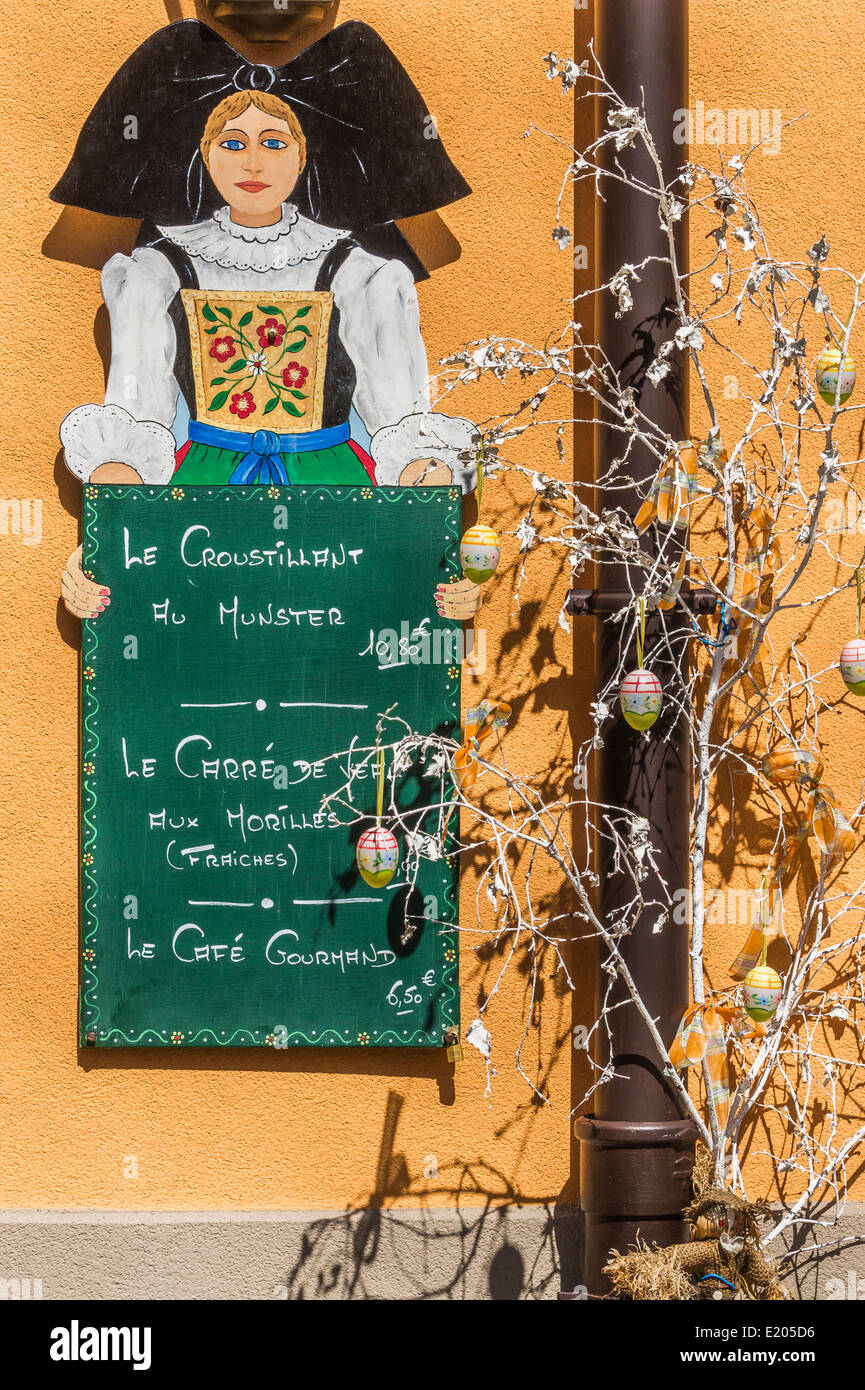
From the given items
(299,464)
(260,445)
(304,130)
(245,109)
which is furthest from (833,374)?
(245,109)

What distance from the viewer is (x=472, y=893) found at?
3.97m

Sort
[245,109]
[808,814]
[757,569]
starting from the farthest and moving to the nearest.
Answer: [245,109]
[808,814]
[757,569]

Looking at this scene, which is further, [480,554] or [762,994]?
[480,554]

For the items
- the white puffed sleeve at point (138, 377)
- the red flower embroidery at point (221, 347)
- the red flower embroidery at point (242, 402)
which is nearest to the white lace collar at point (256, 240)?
the white puffed sleeve at point (138, 377)

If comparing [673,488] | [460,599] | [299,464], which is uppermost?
[299,464]

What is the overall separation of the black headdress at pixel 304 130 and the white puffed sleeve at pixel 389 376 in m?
0.12

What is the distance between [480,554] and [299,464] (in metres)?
0.76

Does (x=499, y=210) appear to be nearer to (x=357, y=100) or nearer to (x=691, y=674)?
(x=357, y=100)

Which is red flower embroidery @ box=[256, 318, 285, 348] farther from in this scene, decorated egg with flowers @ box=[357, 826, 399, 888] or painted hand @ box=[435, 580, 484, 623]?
decorated egg with flowers @ box=[357, 826, 399, 888]

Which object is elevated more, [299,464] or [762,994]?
[299,464]

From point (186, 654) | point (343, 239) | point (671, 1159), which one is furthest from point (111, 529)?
point (671, 1159)

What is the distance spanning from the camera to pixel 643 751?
3764mm

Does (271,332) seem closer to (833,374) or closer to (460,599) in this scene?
(460,599)

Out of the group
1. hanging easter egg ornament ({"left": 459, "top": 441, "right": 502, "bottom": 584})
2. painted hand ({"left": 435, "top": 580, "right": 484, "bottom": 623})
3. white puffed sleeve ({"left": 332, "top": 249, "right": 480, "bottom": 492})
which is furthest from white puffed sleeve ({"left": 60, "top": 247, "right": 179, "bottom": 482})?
hanging easter egg ornament ({"left": 459, "top": 441, "right": 502, "bottom": 584})
